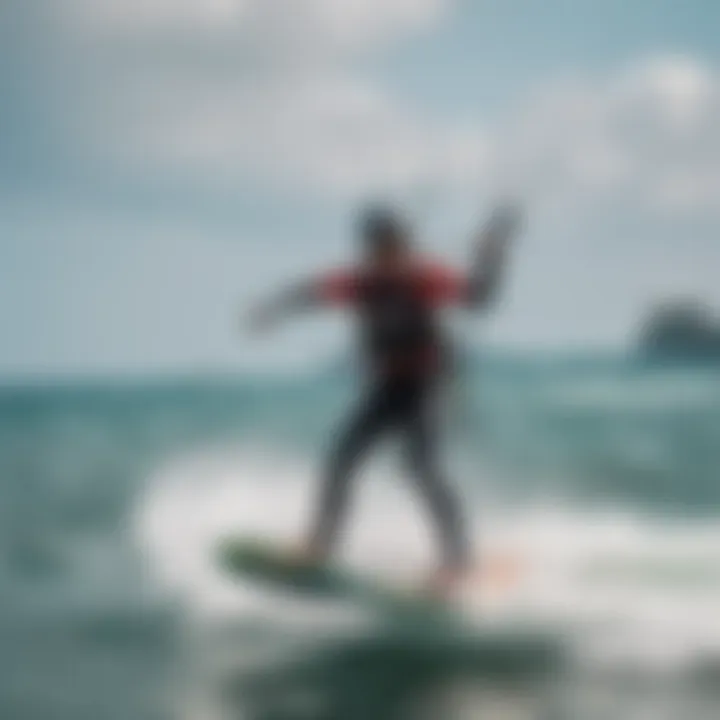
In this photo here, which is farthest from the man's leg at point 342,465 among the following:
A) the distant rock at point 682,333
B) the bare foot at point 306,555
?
the distant rock at point 682,333

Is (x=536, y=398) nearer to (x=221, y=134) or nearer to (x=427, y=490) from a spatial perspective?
(x=427, y=490)

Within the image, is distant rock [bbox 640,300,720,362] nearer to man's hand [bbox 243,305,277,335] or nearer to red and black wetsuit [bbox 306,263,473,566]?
red and black wetsuit [bbox 306,263,473,566]

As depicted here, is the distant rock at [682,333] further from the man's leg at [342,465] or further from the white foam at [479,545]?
the man's leg at [342,465]

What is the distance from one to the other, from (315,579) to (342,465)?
139 mm

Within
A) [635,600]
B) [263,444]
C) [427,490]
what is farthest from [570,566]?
[263,444]

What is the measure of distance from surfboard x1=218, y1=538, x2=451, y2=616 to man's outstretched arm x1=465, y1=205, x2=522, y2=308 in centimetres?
35

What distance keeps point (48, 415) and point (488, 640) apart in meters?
0.60

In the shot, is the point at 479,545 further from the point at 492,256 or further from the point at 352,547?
the point at 492,256

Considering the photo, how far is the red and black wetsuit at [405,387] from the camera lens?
1521 millimetres

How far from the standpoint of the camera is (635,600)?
1.53m

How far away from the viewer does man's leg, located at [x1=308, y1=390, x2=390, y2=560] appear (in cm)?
152

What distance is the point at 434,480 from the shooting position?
5.00ft

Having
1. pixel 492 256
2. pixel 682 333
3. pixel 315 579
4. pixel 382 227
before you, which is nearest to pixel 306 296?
pixel 382 227

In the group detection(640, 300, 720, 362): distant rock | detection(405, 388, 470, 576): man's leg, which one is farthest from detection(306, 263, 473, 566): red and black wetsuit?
detection(640, 300, 720, 362): distant rock
